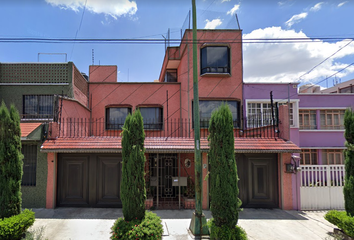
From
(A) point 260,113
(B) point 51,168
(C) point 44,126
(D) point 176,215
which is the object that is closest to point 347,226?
(D) point 176,215

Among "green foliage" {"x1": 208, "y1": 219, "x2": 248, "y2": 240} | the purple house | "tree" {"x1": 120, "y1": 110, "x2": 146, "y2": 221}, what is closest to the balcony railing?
the purple house

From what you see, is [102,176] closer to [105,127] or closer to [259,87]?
[105,127]

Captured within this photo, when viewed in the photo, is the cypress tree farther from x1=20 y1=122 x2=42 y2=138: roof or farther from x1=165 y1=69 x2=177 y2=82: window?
x1=165 y1=69 x2=177 y2=82: window

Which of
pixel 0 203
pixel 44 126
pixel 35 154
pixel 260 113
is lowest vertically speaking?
pixel 0 203

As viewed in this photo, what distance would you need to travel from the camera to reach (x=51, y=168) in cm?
938

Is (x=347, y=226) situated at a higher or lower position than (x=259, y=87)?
lower

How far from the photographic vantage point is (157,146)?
9375 mm

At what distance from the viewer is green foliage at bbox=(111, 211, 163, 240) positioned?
5809 mm

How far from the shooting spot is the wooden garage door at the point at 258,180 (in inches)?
385

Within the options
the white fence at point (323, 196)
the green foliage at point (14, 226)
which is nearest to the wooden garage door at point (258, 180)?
the white fence at point (323, 196)

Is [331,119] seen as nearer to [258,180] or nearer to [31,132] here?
[258,180]

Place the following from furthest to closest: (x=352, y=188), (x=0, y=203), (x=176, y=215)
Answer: (x=176, y=215) → (x=352, y=188) → (x=0, y=203)

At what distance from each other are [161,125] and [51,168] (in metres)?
7.39

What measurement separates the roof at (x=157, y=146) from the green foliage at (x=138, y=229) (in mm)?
3392
